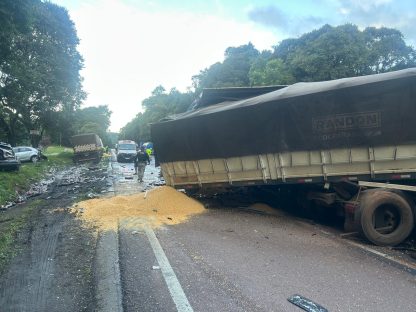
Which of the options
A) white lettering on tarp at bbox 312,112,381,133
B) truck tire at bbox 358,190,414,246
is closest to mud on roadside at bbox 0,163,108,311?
truck tire at bbox 358,190,414,246

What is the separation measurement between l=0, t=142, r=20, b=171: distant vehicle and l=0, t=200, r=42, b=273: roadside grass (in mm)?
5644

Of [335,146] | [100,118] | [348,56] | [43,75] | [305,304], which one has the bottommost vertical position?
[305,304]

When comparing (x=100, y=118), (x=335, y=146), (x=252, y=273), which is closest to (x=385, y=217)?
(x=335, y=146)

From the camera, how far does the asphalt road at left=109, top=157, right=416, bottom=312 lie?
14.3 feet

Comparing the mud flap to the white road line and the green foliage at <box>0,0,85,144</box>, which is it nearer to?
the white road line

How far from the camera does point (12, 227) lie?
8633mm

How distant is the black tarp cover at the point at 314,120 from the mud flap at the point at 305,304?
13.1 feet

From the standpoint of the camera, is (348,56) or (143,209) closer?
(143,209)

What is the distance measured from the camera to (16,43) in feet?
92.8

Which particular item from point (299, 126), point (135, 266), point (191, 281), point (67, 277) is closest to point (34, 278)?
point (67, 277)

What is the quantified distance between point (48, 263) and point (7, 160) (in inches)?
522

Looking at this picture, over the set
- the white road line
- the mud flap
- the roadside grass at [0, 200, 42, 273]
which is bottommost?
the mud flap

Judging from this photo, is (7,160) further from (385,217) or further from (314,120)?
(385,217)

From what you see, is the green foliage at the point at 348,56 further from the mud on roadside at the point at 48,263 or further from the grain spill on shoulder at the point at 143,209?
the mud on roadside at the point at 48,263
